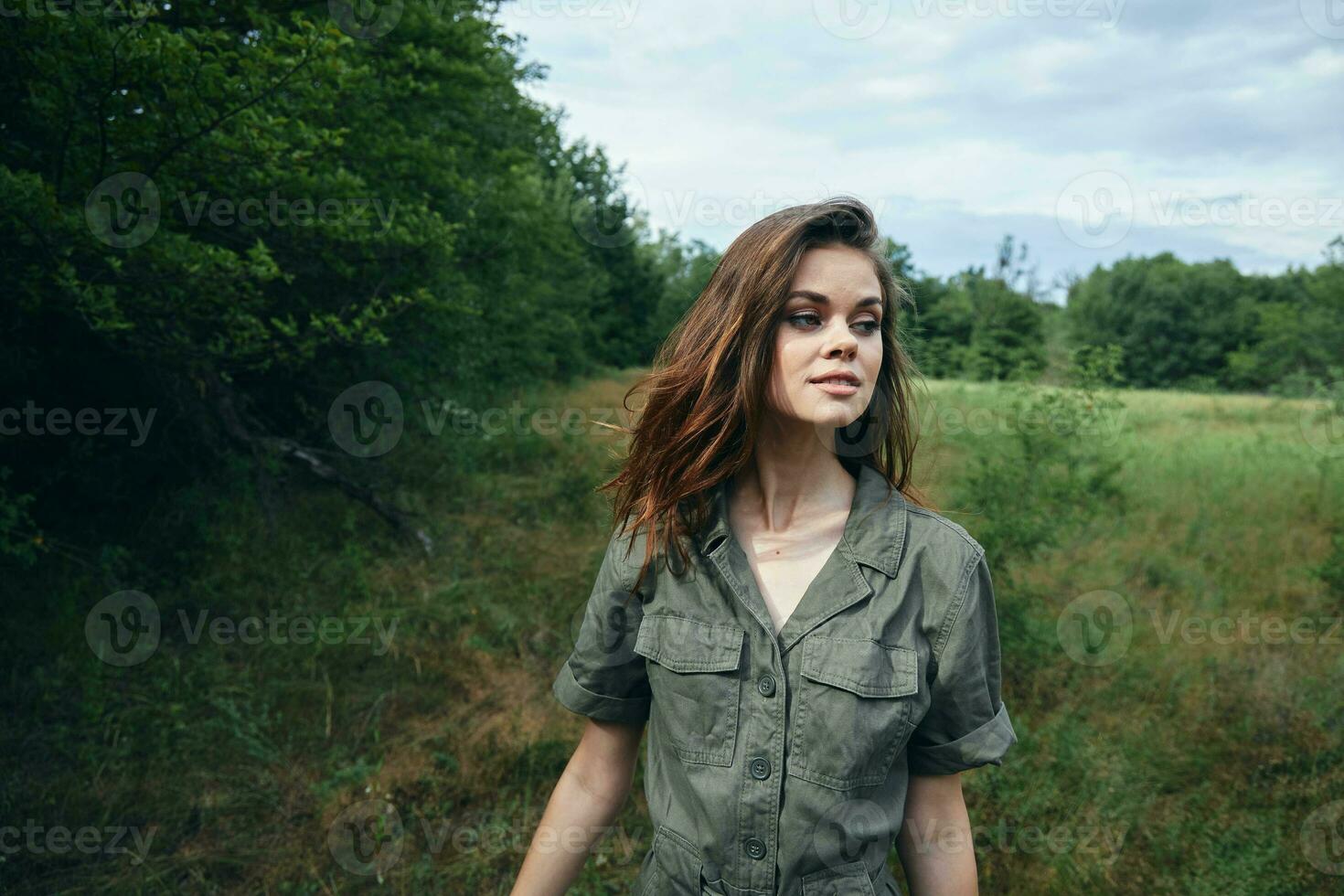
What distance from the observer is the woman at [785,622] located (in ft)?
4.39

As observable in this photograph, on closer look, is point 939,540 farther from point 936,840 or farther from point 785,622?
point 936,840

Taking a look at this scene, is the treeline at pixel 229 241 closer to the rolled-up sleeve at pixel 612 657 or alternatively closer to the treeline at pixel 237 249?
the treeline at pixel 237 249

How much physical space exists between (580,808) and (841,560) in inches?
27.5

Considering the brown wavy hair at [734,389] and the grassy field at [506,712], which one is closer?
the brown wavy hair at [734,389]

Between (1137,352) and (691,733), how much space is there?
48.0 meters

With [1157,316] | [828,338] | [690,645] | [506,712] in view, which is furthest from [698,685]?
[1157,316]

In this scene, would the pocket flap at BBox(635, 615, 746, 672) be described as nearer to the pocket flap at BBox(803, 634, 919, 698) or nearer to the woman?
the woman

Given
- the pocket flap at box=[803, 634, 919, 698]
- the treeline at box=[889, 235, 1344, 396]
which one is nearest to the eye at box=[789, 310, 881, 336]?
the pocket flap at box=[803, 634, 919, 698]

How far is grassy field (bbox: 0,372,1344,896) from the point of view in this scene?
12.2ft

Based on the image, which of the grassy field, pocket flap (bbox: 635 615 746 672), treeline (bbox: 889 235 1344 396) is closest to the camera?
pocket flap (bbox: 635 615 746 672)

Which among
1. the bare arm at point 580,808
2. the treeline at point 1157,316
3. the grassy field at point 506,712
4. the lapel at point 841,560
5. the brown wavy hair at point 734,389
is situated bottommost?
the grassy field at point 506,712

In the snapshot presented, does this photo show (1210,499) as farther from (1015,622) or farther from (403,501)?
(403,501)

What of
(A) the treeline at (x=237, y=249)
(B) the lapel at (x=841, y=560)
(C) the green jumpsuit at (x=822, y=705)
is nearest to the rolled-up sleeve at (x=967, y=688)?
(C) the green jumpsuit at (x=822, y=705)

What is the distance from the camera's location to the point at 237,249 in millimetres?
6352
